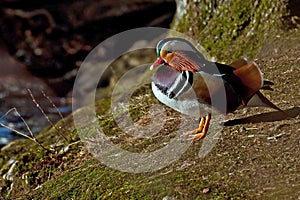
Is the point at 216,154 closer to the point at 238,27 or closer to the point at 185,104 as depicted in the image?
the point at 185,104

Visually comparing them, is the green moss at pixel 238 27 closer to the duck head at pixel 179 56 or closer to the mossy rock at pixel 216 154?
the mossy rock at pixel 216 154

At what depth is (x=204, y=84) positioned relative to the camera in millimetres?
3648

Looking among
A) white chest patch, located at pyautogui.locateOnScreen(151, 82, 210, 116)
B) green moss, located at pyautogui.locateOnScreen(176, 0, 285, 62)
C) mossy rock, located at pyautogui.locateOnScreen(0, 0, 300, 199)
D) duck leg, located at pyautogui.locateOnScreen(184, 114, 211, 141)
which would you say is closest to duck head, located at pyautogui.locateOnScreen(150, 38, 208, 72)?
white chest patch, located at pyautogui.locateOnScreen(151, 82, 210, 116)

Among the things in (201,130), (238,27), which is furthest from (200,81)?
(238,27)

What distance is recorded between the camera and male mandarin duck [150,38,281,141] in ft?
11.9

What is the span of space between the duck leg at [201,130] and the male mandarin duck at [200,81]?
0.35 feet

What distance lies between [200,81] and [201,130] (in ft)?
1.48

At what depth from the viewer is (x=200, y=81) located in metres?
3.66

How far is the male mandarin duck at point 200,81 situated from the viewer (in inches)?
143

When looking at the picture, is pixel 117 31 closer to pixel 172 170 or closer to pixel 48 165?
pixel 48 165

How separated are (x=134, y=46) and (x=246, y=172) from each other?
7181 mm

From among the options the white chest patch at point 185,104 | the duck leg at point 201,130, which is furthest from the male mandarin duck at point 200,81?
the duck leg at point 201,130

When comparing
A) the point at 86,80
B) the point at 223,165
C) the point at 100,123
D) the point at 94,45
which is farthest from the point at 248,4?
the point at 94,45

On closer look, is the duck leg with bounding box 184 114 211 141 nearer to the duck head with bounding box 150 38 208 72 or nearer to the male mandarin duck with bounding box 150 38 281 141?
the male mandarin duck with bounding box 150 38 281 141
